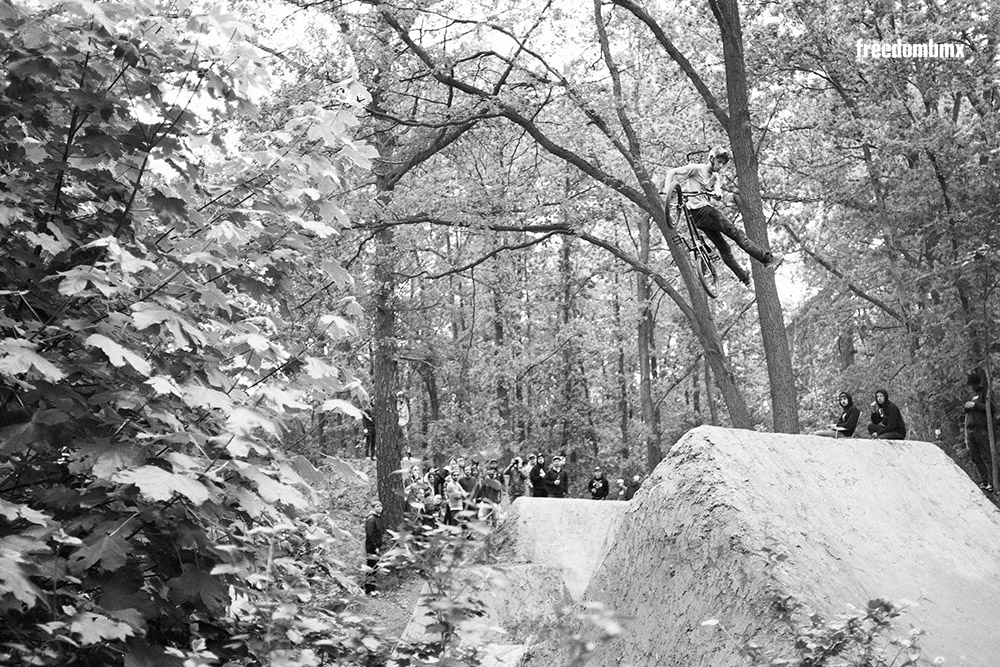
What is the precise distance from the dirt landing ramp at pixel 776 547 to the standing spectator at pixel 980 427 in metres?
9.35

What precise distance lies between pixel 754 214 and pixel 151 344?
37.1 feet

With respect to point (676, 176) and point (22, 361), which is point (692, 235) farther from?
point (22, 361)

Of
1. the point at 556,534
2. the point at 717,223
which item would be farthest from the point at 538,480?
the point at 717,223

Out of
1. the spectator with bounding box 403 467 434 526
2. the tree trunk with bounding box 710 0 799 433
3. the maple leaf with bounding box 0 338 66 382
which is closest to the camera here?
the maple leaf with bounding box 0 338 66 382

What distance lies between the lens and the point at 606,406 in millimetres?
41625

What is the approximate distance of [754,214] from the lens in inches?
533

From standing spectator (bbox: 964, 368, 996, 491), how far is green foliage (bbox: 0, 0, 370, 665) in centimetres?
1356

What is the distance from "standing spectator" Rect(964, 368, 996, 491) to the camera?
1484 centimetres

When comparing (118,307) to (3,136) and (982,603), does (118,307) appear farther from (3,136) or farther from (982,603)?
(982,603)

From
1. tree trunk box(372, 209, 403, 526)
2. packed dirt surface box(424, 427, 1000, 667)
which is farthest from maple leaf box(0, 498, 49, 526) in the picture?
tree trunk box(372, 209, 403, 526)

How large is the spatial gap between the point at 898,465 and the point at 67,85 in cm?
560

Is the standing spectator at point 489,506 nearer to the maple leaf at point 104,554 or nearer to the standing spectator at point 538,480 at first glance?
the maple leaf at point 104,554

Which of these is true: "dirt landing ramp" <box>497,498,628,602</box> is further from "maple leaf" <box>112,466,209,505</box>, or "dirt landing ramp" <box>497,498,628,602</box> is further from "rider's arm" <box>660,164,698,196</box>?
"maple leaf" <box>112,466,209,505</box>

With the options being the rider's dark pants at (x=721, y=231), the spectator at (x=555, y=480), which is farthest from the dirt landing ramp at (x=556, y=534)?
the spectator at (x=555, y=480)
